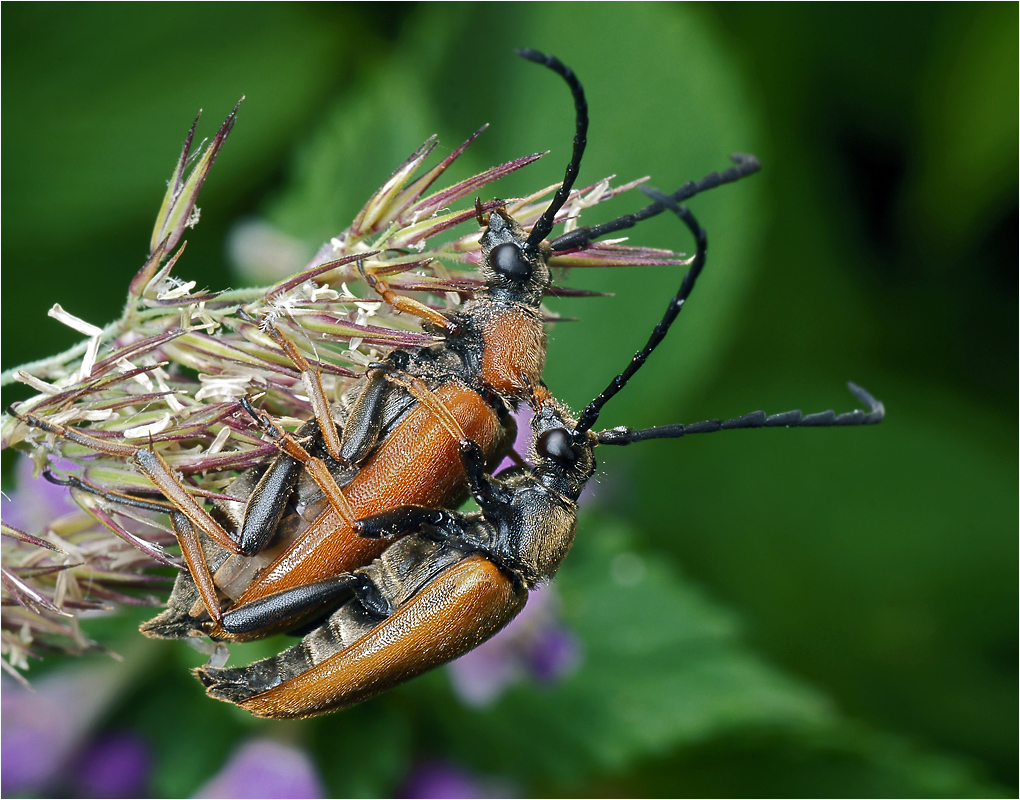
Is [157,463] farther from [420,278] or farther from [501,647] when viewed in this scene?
[501,647]

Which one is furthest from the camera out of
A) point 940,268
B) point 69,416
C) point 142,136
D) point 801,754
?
point 940,268

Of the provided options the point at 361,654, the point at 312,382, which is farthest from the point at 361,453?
the point at 361,654

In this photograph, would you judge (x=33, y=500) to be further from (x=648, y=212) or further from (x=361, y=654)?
(x=648, y=212)

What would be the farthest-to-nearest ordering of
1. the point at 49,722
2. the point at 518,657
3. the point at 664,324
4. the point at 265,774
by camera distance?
the point at 518,657 → the point at 49,722 → the point at 265,774 → the point at 664,324

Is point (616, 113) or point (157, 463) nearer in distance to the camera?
point (157, 463)

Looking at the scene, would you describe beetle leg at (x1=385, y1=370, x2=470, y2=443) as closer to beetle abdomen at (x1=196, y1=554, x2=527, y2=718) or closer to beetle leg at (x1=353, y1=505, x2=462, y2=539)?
beetle leg at (x1=353, y1=505, x2=462, y2=539)

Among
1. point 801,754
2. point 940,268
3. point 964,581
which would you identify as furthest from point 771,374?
point 801,754
